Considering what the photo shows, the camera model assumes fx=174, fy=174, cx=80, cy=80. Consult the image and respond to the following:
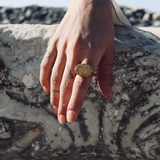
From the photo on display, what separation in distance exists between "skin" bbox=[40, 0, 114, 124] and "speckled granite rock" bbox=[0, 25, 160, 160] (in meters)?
0.10

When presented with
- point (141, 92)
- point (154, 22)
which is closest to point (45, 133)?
point (141, 92)

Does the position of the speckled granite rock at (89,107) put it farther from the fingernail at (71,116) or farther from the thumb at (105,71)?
the fingernail at (71,116)

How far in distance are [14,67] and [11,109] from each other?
0.19 metres

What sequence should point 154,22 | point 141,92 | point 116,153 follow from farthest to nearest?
point 154,22 < point 116,153 < point 141,92

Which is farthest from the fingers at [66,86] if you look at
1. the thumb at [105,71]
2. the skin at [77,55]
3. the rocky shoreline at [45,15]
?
the rocky shoreline at [45,15]

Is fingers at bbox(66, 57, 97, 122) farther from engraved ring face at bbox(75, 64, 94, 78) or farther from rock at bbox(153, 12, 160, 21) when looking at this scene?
rock at bbox(153, 12, 160, 21)

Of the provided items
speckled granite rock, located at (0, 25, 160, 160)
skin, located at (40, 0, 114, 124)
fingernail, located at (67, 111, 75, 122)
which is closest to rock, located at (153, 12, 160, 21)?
speckled granite rock, located at (0, 25, 160, 160)

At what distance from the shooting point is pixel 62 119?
59 centimetres

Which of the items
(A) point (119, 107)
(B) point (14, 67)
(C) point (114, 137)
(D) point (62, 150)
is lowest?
(D) point (62, 150)

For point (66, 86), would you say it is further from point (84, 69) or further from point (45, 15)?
point (45, 15)

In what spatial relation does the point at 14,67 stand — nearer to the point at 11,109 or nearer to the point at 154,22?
the point at 11,109

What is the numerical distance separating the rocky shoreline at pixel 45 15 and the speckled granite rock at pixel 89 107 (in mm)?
1637

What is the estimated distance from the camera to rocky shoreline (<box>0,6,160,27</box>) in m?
2.23

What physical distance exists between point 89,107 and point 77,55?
28 cm
